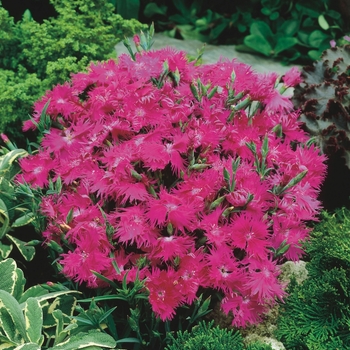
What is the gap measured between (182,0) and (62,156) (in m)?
3.39

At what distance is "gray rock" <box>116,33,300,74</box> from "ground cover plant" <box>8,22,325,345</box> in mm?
2278

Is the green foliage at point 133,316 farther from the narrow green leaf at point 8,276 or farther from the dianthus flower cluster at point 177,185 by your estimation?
the narrow green leaf at point 8,276

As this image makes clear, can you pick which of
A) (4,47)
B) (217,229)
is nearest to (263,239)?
(217,229)

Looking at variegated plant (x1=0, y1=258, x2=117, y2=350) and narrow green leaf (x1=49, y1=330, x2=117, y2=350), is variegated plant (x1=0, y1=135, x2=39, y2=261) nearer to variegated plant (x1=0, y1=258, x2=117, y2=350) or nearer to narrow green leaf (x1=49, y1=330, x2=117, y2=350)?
variegated plant (x1=0, y1=258, x2=117, y2=350)

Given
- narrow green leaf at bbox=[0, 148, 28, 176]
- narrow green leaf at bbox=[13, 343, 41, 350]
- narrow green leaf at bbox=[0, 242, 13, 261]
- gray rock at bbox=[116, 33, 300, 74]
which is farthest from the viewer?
gray rock at bbox=[116, 33, 300, 74]

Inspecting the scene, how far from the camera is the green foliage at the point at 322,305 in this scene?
1707mm

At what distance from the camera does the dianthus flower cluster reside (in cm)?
170

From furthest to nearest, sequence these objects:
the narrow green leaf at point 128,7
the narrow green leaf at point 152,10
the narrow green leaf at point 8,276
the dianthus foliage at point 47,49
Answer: the narrow green leaf at point 152,10 → the narrow green leaf at point 128,7 → the dianthus foliage at point 47,49 → the narrow green leaf at point 8,276

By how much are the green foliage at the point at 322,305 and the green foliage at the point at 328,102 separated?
1.93ft

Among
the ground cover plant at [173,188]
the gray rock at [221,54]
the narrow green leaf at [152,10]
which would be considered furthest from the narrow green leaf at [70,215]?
the narrow green leaf at [152,10]

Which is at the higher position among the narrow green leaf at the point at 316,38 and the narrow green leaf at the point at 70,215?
the narrow green leaf at the point at 70,215

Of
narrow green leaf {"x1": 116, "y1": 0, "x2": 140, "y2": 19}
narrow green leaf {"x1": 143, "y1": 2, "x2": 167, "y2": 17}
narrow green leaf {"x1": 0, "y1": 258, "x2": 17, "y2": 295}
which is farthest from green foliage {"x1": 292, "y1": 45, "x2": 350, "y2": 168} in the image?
narrow green leaf {"x1": 143, "y1": 2, "x2": 167, "y2": 17}

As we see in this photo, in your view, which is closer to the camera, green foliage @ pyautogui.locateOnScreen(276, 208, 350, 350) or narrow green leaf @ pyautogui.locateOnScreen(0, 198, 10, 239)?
green foliage @ pyautogui.locateOnScreen(276, 208, 350, 350)

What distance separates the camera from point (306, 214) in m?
1.81
